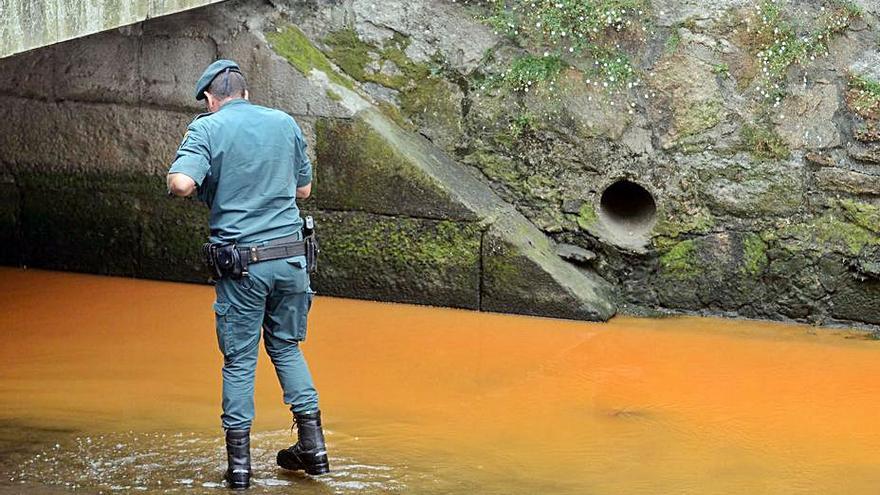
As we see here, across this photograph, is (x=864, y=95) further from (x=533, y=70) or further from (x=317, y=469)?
(x=317, y=469)

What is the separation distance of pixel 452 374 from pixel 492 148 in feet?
7.55

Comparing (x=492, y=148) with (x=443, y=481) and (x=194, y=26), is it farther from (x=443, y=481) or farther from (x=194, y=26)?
(x=443, y=481)

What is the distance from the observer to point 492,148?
9.28 metres

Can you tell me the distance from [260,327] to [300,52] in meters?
Result: 3.87

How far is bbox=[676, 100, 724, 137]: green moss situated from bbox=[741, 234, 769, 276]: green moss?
813 mm

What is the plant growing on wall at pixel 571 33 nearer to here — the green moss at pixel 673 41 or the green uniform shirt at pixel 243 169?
the green moss at pixel 673 41

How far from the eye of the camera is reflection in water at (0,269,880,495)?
5855 mm

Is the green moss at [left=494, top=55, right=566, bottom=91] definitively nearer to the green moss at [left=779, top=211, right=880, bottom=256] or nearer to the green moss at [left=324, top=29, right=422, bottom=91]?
the green moss at [left=324, top=29, right=422, bottom=91]

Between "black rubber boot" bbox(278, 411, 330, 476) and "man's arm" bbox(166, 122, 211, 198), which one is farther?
"black rubber boot" bbox(278, 411, 330, 476)

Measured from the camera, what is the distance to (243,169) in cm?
570

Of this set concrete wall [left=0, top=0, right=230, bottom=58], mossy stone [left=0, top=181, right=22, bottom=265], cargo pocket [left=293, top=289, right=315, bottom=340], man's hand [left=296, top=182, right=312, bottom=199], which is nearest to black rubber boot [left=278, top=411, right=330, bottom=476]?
cargo pocket [left=293, top=289, right=315, bottom=340]

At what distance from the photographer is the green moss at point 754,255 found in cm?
882

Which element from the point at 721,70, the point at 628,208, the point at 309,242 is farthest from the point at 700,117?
the point at 309,242

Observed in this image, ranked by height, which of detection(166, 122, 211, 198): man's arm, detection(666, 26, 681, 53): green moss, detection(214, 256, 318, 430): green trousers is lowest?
detection(214, 256, 318, 430): green trousers
